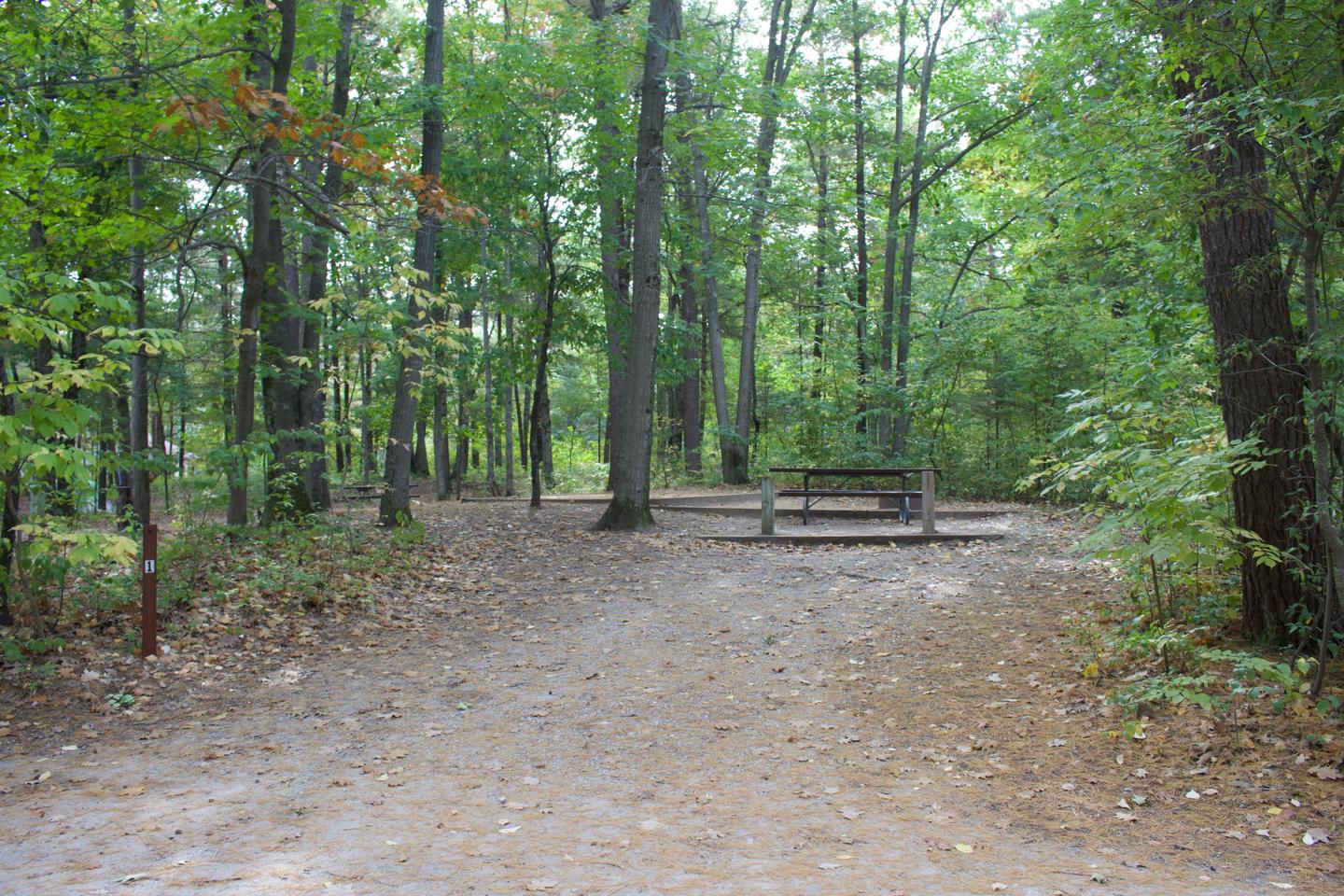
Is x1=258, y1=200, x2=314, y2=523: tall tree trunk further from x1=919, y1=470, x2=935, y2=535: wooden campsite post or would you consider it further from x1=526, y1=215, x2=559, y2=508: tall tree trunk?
x1=919, y1=470, x2=935, y2=535: wooden campsite post

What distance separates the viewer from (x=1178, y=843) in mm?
3492

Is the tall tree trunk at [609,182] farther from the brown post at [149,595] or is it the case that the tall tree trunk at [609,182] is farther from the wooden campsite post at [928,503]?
the brown post at [149,595]

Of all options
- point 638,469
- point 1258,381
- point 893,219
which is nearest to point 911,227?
point 893,219

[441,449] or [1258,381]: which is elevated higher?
[1258,381]

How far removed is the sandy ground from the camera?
3.29m

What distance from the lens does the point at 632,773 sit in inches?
175

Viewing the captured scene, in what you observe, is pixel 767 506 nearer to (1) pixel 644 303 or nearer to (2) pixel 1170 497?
(1) pixel 644 303

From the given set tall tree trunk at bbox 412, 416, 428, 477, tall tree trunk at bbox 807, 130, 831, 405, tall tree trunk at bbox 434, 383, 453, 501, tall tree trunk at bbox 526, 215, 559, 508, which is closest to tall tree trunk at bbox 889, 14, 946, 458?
tall tree trunk at bbox 807, 130, 831, 405

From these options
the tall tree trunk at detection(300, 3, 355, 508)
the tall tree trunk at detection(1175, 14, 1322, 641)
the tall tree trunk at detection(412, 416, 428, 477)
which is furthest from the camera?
the tall tree trunk at detection(412, 416, 428, 477)

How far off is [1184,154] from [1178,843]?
11.7 ft

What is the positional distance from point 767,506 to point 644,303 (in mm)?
3169

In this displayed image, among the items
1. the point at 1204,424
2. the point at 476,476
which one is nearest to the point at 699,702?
the point at 1204,424

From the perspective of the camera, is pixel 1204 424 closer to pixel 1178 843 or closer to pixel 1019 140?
pixel 1178 843

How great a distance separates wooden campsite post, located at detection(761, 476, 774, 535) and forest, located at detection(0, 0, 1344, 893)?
3.79 feet
